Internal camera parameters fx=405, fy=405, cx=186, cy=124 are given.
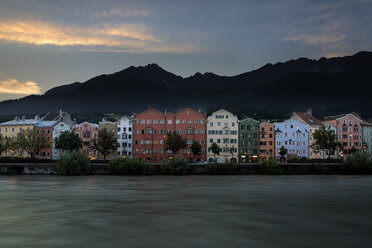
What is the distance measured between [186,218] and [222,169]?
52.7 meters

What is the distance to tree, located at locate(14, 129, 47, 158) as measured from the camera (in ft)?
377

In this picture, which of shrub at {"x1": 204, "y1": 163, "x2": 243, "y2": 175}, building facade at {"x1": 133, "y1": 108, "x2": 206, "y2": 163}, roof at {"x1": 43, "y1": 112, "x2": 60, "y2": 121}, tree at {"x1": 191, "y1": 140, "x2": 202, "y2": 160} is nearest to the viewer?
shrub at {"x1": 204, "y1": 163, "x2": 243, "y2": 175}

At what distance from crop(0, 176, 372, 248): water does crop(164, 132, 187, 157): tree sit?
2338 inches

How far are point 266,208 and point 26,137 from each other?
333ft

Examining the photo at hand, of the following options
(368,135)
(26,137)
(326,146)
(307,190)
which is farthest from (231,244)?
(368,135)

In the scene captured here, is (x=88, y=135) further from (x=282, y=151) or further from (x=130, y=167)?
(x=282, y=151)

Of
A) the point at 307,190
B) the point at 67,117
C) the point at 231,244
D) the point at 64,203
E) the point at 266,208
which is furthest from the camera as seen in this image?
the point at 67,117

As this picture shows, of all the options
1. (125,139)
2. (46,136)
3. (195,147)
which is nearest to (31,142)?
(46,136)

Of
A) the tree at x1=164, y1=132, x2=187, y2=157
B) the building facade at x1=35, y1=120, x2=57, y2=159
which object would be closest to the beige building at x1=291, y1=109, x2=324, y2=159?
the tree at x1=164, y1=132, x2=187, y2=157

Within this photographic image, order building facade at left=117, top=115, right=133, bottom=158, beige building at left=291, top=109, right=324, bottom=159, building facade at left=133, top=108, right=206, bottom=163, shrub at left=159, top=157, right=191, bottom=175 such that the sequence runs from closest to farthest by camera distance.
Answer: shrub at left=159, top=157, right=191, bottom=175, building facade at left=133, top=108, right=206, bottom=163, building facade at left=117, top=115, right=133, bottom=158, beige building at left=291, top=109, right=324, bottom=159

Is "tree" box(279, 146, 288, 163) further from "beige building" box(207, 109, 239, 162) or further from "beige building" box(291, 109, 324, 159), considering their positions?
"beige building" box(207, 109, 239, 162)

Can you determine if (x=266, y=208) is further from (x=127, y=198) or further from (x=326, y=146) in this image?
(x=326, y=146)

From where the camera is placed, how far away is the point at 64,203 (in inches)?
1639

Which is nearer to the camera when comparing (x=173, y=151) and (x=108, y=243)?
(x=108, y=243)
